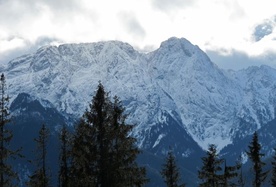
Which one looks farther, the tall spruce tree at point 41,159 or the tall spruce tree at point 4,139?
the tall spruce tree at point 41,159

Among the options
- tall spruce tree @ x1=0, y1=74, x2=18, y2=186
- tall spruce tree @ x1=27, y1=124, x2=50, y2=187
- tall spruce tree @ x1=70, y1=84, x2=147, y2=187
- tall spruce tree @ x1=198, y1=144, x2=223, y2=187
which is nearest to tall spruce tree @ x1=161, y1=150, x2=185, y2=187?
tall spruce tree @ x1=198, y1=144, x2=223, y2=187

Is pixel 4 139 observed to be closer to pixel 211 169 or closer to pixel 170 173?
pixel 211 169

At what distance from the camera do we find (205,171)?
63.3 meters

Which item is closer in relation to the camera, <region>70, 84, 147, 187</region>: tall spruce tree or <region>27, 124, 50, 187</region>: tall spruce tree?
<region>70, 84, 147, 187</region>: tall spruce tree

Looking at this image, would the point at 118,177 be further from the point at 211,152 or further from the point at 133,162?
the point at 211,152

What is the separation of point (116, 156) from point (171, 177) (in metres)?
36.3

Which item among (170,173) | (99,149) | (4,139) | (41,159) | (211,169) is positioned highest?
(170,173)

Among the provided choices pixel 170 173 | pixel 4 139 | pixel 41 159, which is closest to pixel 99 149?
pixel 4 139

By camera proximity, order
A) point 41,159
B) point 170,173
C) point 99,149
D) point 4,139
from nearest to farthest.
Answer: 1. point 99,149
2. point 4,139
3. point 41,159
4. point 170,173

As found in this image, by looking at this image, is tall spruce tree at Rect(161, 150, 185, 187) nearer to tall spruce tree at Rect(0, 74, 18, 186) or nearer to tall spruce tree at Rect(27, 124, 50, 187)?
tall spruce tree at Rect(27, 124, 50, 187)

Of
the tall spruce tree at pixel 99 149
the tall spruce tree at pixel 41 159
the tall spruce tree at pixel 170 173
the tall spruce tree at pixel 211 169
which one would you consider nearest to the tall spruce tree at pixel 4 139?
the tall spruce tree at pixel 99 149

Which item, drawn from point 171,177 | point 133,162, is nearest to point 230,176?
point 171,177

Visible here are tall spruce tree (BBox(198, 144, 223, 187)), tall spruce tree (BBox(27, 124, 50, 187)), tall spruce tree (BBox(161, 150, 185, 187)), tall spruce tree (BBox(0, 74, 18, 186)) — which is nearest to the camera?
tall spruce tree (BBox(0, 74, 18, 186))

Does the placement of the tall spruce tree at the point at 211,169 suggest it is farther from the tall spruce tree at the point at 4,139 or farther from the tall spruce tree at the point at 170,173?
the tall spruce tree at the point at 4,139
